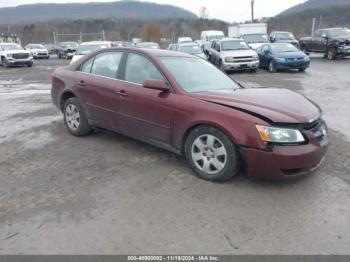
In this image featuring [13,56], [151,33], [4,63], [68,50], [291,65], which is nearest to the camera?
[291,65]

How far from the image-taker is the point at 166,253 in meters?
2.92

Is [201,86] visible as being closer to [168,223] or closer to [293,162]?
[293,162]

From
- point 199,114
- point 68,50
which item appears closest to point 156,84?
point 199,114

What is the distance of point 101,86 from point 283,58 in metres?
12.8

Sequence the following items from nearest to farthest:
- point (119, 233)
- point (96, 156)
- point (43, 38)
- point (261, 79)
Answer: point (119, 233)
point (96, 156)
point (261, 79)
point (43, 38)

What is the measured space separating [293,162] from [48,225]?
8.62 feet

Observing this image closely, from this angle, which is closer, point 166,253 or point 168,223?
point 166,253

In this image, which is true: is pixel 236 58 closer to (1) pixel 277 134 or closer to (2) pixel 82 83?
(2) pixel 82 83

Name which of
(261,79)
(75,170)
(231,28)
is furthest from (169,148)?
(231,28)

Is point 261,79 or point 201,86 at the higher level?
point 201,86

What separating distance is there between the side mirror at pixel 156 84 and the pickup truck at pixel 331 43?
19.3 meters

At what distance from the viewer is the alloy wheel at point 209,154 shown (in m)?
4.06

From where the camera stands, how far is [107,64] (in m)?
5.51

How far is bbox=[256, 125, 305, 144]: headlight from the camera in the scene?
12.3ft
